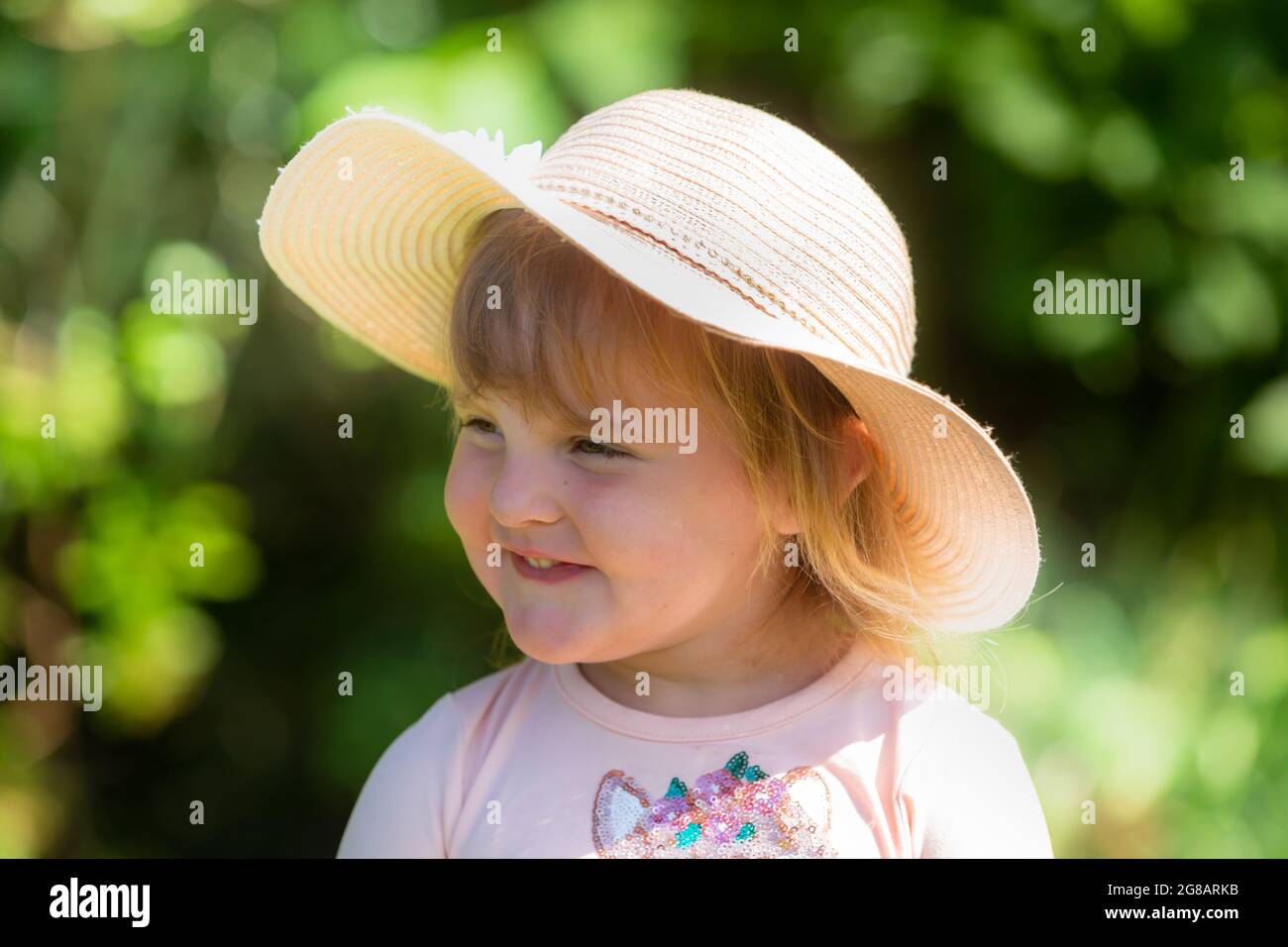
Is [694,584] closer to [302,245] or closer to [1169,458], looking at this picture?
[302,245]

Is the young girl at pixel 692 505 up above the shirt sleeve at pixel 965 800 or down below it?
above

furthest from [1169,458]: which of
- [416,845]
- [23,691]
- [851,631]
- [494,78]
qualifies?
[23,691]

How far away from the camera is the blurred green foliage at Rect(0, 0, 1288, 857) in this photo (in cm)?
163

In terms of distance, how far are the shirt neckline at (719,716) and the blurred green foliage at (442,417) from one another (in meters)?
0.61

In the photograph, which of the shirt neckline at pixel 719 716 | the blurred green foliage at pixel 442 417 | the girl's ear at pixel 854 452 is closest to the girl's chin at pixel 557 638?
the shirt neckline at pixel 719 716

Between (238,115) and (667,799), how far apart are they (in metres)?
1.15

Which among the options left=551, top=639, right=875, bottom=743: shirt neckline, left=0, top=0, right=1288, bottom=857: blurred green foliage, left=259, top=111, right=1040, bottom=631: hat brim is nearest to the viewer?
left=259, top=111, right=1040, bottom=631: hat brim

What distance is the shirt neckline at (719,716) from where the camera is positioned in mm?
1016

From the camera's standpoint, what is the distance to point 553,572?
3.16 ft

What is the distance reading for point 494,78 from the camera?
1.42m

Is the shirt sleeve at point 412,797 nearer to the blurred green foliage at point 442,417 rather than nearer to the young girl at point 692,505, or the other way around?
the young girl at point 692,505

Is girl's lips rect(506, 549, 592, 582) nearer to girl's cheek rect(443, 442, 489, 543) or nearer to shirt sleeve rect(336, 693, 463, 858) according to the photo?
girl's cheek rect(443, 442, 489, 543)

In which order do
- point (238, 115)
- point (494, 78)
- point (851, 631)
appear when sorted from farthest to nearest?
point (238, 115)
point (494, 78)
point (851, 631)

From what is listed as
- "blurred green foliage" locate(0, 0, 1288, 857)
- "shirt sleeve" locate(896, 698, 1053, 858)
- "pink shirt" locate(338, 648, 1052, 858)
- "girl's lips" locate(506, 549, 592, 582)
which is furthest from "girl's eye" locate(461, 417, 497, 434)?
"blurred green foliage" locate(0, 0, 1288, 857)
